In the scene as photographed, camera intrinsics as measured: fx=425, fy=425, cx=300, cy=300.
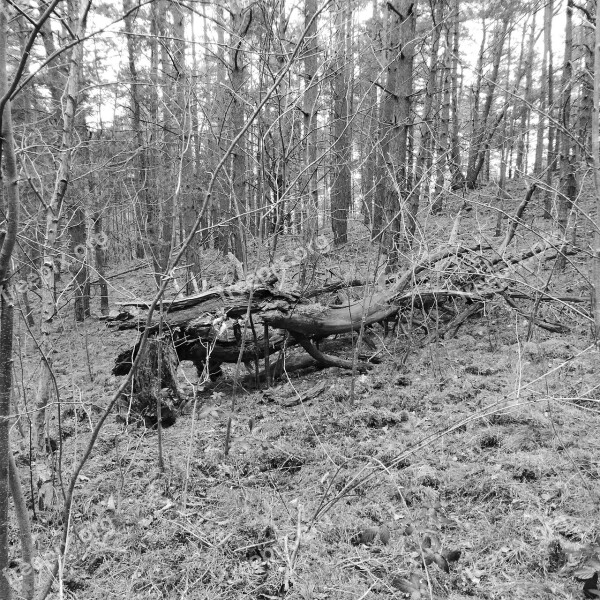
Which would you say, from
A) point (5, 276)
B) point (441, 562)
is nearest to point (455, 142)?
point (441, 562)

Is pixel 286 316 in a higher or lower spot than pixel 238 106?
lower

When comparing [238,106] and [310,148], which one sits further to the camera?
[238,106]

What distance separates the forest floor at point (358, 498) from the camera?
229 centimetres

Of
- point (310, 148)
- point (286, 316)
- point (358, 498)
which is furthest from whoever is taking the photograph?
point (310, 148)

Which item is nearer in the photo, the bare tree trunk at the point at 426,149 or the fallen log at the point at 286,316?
the fallen log at the point at 286,316

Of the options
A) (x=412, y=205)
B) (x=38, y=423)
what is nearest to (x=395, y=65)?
(x=412, y=205)

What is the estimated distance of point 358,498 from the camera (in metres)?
3.05

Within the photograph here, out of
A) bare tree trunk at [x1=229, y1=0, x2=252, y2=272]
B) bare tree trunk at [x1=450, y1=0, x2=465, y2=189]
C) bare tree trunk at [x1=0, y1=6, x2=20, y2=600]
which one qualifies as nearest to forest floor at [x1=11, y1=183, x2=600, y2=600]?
bare tree trunk at [x1=0, y1=6, x2=20, y2=600]

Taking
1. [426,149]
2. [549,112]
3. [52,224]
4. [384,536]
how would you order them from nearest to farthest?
1. [384,536]
2. [52,224]
3. [549,112]
4. [426,149]

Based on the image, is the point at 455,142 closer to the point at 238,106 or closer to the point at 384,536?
the point at 238,106

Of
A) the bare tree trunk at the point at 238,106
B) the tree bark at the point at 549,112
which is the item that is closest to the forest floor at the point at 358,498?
the tree bark at the point at 549,112

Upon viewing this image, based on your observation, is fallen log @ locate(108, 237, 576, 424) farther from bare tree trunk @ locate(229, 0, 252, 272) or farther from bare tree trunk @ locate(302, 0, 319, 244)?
bare tree trunk @ locate(302, 0, 319, 244)

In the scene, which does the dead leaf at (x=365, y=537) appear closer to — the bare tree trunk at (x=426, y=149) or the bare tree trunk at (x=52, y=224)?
the bare tree trunk at (x=52, y=224)

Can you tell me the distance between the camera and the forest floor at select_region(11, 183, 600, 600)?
229 cm
